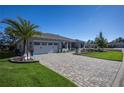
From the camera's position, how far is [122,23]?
10.4 metres

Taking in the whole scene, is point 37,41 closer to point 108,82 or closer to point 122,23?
point 122,23

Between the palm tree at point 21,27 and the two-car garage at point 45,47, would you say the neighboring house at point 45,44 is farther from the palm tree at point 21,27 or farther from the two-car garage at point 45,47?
the palm tree at point 21,27

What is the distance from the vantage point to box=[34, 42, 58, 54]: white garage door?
1800 cm

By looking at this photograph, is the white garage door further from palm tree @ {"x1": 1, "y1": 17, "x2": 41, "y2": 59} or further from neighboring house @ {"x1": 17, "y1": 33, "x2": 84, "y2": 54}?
palm tree @ {"x1": 1, "y1": 17, "x2": 41, "y2": 59}

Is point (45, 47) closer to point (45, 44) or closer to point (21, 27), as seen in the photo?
point (45, 44)

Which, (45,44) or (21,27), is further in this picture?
(45,44)

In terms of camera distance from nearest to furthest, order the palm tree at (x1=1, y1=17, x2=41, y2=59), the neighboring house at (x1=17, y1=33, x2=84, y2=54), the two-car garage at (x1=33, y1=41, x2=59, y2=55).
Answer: the palm tree at (x1=1, y1=17, x2=41, y2=59)
the neighboring house at (x1=17, y1=33, x2=84, y2=54)
the two-car garage at (x1=33, y1=41, x2=59, y2=55)

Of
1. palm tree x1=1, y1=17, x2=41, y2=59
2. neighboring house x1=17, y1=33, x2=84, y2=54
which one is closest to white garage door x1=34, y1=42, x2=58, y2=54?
neighboring house x1=17, y1=33, x2=84, y2=54

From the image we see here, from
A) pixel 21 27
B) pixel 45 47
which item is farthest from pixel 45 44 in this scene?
pixel 21 27

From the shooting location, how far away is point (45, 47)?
62.5 ft

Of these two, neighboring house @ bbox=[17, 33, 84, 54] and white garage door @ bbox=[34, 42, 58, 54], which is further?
white garage door @ bbox=[34, 42, 58, 54]

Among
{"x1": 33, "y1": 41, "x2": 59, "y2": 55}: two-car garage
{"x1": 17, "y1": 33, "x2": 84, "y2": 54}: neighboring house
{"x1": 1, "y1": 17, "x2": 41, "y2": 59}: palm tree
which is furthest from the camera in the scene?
{"x1": 33, "y1": 41, "x2": 59, "y2": 55}: two-car garage

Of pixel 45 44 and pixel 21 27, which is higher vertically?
pixel 21 27

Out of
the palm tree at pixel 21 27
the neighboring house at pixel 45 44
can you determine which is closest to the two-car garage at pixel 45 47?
the neighboring house at pixel 45 44
